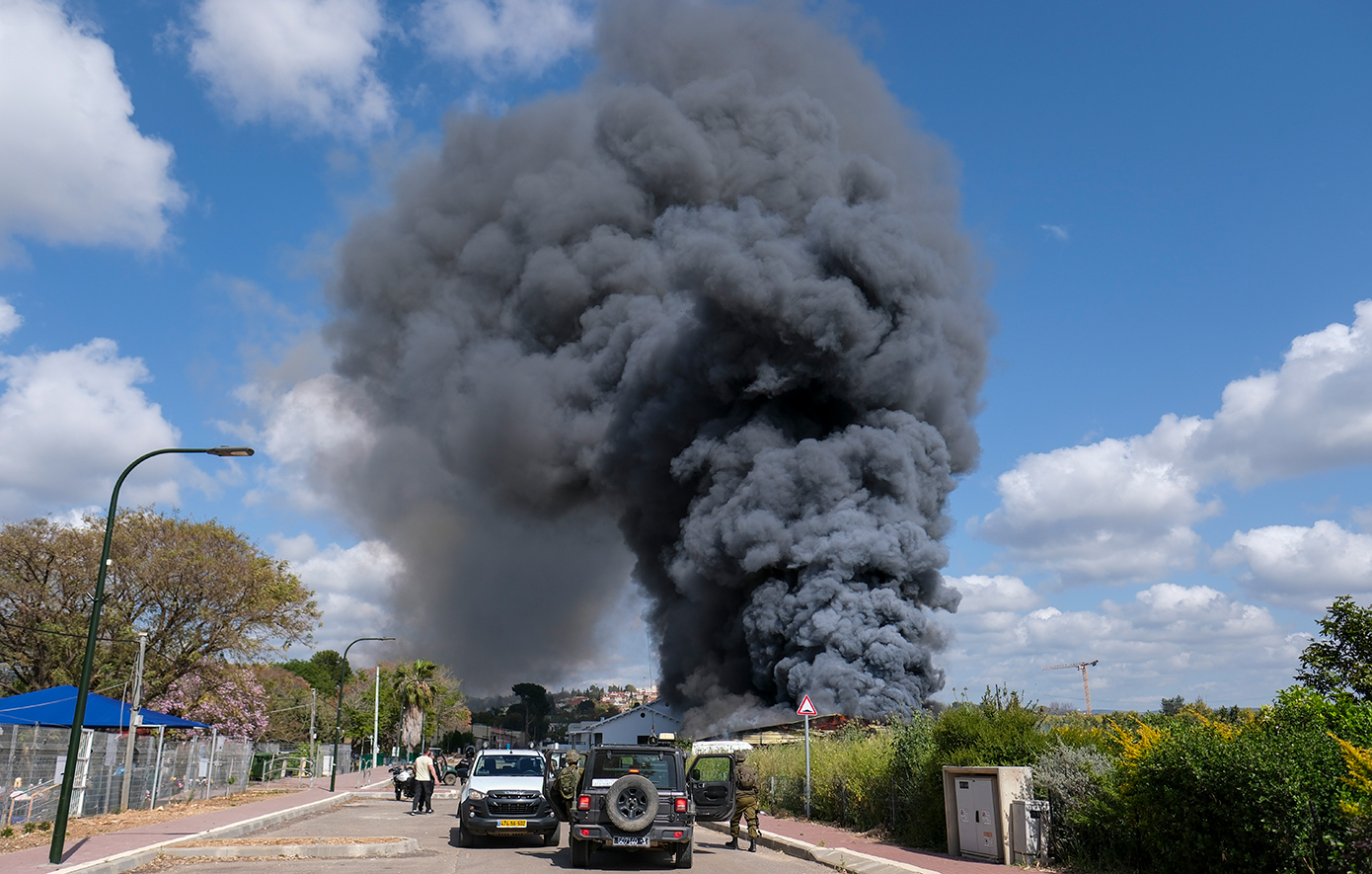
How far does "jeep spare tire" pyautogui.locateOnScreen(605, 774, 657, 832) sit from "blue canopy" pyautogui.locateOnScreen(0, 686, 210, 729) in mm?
15369

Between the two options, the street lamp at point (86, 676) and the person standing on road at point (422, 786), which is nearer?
the street lamp at point (86, 676)

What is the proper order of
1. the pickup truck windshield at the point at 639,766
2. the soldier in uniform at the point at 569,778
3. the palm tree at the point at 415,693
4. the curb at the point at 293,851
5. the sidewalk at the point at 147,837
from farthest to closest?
1. the palm tree at the point at 415,693
2. the soldier in uniform at the point at 569,778
3. the curb at the point at 293,851
4. the pickup truck windshield at the point at 639,766
5. the sidewalk at the point at 147,837

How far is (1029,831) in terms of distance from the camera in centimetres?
1034

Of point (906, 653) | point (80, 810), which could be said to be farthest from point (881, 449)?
point (80, 810)

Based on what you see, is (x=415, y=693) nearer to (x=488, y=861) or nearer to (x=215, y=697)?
(x=215, y=697)

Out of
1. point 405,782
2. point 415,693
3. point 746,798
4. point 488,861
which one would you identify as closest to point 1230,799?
point 746,798

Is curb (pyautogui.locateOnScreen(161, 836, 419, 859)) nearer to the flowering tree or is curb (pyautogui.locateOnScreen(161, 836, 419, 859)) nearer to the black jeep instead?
the black jeep

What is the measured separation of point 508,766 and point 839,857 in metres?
5.76

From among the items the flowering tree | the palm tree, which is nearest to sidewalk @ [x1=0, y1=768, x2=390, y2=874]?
the flowering tree

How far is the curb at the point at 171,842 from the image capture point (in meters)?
10.4

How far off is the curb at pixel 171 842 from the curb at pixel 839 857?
27.4 feet

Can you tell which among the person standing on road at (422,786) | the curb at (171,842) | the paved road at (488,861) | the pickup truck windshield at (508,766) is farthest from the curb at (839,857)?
the person standing on road at (422,786)

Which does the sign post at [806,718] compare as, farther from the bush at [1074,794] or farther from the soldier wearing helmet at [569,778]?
the bush at [1074,794]

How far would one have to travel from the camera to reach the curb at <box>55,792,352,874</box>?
34.0ft
